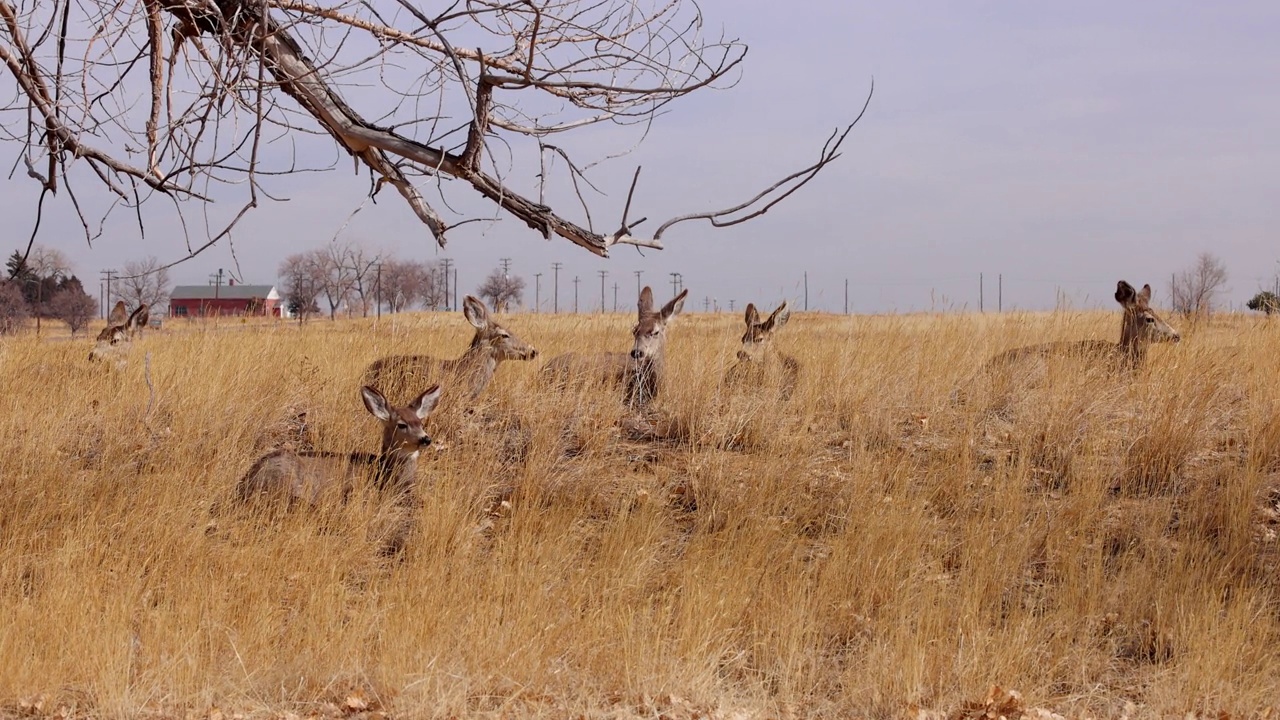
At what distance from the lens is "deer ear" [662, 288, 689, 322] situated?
35.3ft

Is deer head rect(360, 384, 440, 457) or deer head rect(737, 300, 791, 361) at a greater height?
deer head rect(737, 300, 791, 361)

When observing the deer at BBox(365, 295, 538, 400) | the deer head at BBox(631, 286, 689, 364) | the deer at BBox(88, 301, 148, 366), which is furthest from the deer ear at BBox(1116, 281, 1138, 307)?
the deer at BBox(88, 301, 148, 366)

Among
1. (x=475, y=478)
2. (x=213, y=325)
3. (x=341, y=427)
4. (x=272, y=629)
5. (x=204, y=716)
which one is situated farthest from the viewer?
(x=213, y=325)

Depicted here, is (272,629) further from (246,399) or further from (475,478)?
(246,399)

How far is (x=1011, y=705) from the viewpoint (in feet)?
15.8

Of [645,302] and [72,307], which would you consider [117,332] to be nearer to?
[645,302]

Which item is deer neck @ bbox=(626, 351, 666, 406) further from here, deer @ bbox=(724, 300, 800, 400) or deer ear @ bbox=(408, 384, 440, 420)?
deer ear @ bbox=(408, 384, 440, 420)

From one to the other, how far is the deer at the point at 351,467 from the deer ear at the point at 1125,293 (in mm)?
7401

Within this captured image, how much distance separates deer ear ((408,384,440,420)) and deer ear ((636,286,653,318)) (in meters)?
3.37

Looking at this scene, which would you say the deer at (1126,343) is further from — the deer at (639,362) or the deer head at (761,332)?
the deer at (639,362)

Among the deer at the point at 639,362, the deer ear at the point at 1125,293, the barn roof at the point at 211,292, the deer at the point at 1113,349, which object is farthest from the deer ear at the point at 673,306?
the barn roof at the point at 211,292

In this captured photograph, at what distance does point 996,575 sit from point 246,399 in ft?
20.2

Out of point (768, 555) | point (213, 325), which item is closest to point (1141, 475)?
point (768, 555)

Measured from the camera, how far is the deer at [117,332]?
1224 cm
